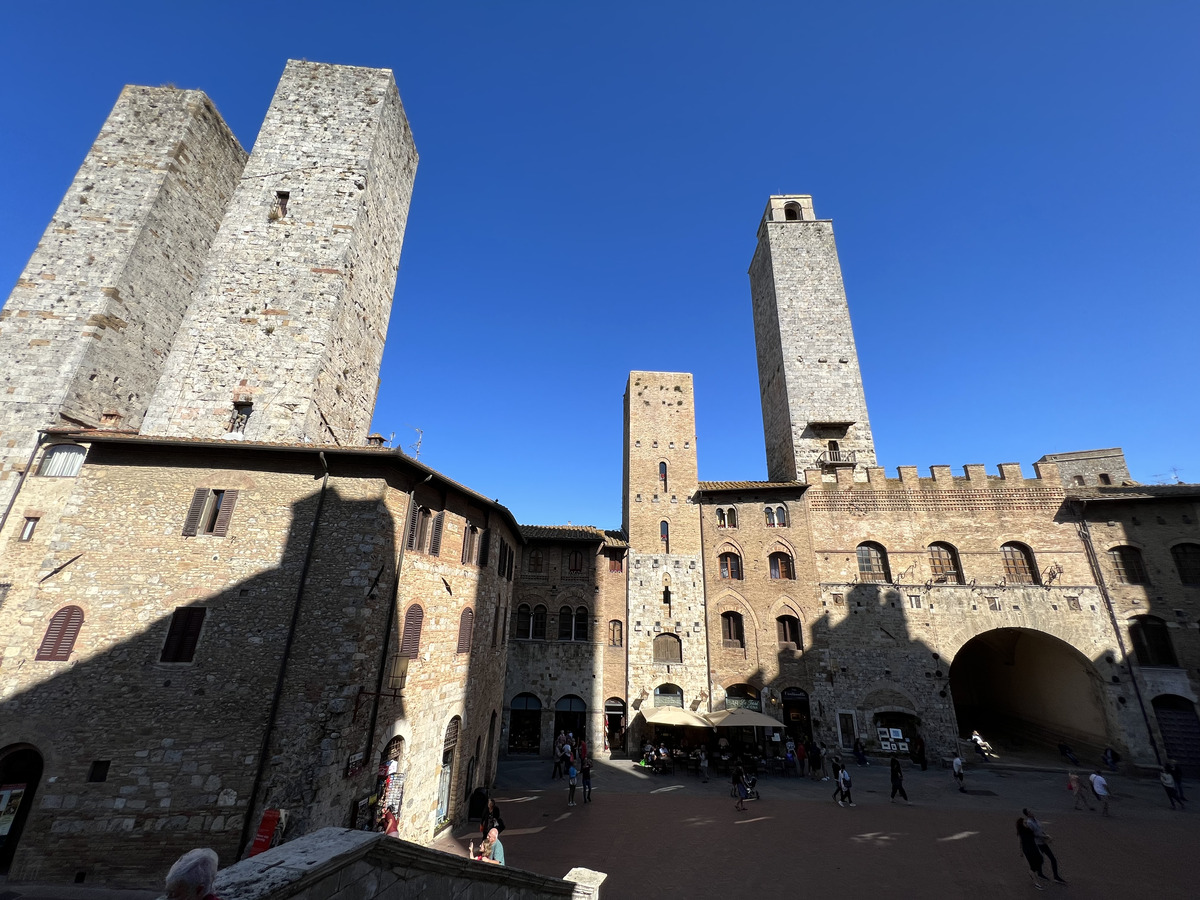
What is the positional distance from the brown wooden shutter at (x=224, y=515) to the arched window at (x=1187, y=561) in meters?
33.6

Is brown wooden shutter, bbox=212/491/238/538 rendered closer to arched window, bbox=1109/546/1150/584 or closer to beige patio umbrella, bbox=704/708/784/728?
beige patio umbrella, bbox=704/708/784/728

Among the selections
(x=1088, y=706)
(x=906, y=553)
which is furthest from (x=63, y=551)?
(x=1088, y=706)

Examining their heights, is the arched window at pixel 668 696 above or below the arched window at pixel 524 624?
below

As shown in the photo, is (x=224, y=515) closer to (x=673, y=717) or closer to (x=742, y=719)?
(x=673, y=717)

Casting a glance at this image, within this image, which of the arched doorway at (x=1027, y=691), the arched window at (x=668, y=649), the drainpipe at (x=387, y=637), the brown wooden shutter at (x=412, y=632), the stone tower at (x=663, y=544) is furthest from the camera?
the arched window at (x=668, y=649)

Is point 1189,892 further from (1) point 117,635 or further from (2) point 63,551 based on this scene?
(2) point 63,551

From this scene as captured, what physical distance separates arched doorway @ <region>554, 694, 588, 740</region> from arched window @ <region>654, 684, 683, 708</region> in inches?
130

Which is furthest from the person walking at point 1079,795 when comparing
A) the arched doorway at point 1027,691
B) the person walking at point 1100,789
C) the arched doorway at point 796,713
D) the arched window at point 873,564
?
the arched window at point 873,564

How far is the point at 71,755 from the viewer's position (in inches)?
356

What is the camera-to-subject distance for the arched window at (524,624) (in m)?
22.9

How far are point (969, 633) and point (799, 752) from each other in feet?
29.7

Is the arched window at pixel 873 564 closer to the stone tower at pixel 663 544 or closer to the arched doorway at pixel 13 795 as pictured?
the stone tower at pixel 663 544

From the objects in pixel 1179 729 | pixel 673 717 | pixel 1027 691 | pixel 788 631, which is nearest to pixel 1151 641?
pixel 1179 729

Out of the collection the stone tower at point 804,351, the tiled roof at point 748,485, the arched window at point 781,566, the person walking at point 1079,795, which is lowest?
the person walking at point 1079,795
